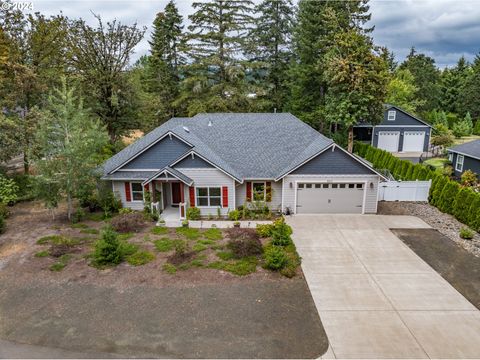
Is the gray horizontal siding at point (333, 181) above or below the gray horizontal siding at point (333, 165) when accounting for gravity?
below

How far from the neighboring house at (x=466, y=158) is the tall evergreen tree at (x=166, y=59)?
29.4 meters

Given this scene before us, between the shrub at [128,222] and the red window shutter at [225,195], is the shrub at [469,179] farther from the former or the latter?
the shrub at [128,222]

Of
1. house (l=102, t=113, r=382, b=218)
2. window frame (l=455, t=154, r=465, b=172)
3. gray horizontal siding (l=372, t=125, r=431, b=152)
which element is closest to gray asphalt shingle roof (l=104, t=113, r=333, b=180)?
house (l=102, t=113, r=382, b=218)

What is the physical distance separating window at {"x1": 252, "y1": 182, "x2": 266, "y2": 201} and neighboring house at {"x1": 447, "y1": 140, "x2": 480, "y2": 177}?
16.2 metres

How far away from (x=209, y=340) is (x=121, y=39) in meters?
29.4

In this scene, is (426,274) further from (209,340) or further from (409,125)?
(409,125)

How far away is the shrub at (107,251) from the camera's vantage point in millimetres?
13320

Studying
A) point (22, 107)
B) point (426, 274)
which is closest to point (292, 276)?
point (426, 274)

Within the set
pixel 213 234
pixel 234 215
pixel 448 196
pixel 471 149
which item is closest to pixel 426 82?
pixel 471 149

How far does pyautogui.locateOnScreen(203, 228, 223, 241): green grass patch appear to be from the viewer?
1620 centimetres

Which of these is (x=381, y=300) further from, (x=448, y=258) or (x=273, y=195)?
(x=273, y=195)

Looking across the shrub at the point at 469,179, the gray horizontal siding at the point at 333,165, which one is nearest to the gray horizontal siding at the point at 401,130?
the shrub at the point at 469,179

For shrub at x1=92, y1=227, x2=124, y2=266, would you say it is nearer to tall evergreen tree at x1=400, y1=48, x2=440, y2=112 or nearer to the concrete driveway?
the concrete driveway

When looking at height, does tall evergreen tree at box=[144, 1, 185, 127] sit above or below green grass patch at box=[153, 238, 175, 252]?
above
